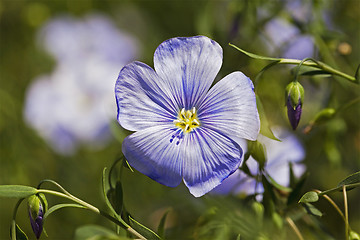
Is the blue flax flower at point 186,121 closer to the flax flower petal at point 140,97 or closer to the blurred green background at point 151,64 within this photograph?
the flax flower petal at point 140,97

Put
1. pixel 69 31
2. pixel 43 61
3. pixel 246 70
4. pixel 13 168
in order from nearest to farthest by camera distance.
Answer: pixel 246 70, pixel 13 168, pixel 43 61, pixel 69 31

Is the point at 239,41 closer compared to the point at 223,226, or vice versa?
the point at 223,226

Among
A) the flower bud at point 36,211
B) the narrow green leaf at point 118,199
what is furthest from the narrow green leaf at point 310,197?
the flower bud at point 36,211

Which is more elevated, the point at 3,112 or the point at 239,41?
the point at 239,41

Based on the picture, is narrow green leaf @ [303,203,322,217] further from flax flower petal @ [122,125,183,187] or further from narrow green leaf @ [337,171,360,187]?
flax flower petal @ [122,125,183,187]

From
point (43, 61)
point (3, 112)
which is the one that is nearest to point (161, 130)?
point (3, 112)

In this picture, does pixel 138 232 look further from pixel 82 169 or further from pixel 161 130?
pixel 82 169

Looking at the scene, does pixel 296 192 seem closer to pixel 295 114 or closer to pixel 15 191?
pixel 295 114

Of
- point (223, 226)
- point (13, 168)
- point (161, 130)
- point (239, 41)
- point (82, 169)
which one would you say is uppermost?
point (161, 130)
